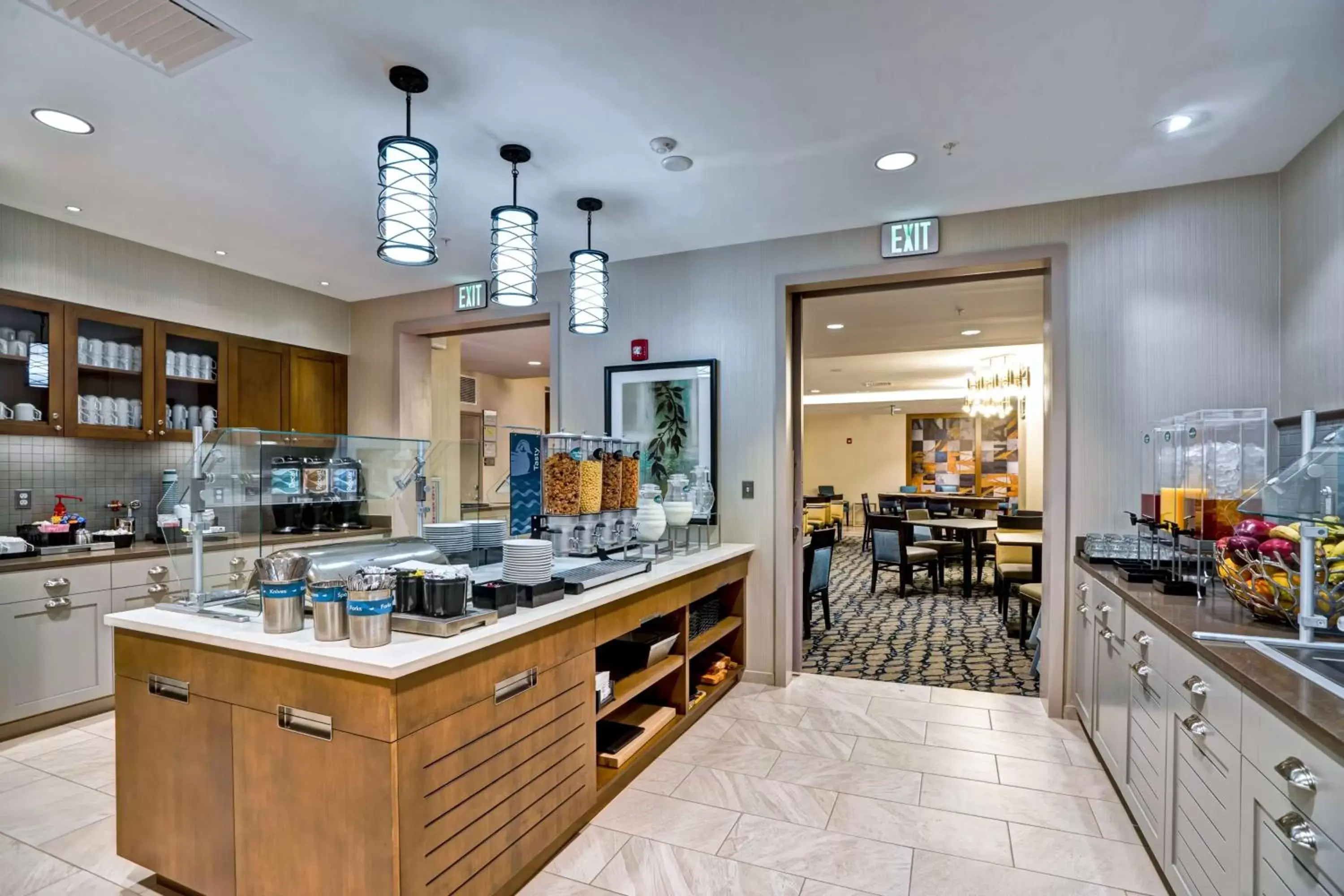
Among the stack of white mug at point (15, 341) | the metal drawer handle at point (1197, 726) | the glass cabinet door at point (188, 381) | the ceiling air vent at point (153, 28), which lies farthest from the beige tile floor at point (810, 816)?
the ceiling air vent at point (153, 28)

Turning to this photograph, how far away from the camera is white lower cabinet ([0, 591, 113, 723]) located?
342 centimetres

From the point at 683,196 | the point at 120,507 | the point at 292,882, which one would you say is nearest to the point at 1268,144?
the point at 683,196

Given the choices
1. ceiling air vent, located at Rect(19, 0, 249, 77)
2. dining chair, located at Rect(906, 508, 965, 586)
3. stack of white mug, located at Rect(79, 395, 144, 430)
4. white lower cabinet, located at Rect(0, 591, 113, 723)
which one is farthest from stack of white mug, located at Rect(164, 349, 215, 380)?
dining chair, located at Rect(906, 508, 965, 586)

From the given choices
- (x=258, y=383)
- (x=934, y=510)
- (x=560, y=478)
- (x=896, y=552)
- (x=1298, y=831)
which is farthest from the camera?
(x=934, y=510)

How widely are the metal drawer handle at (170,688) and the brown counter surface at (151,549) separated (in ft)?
1.31

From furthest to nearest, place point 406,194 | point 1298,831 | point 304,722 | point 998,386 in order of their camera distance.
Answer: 1. point 998,386
2. point 406,194
3. point 304,722
4. point 1298,831

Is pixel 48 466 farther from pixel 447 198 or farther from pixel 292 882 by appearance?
pixel 292 882

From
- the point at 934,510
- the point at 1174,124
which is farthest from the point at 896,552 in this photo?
the point at 1174,124

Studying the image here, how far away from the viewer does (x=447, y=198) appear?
11.7 ft

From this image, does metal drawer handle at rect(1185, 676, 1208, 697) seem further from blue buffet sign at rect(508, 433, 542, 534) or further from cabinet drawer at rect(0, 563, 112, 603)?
cabinet drawer at rect(0, 563, 112, 603)

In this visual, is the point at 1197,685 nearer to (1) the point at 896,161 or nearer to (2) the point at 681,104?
(1) the point at 896,161

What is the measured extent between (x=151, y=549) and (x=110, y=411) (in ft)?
2.86

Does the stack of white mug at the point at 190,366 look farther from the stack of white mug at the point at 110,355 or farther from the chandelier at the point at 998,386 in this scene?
the chandelier at the point at 998,386

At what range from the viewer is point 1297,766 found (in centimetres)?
134
